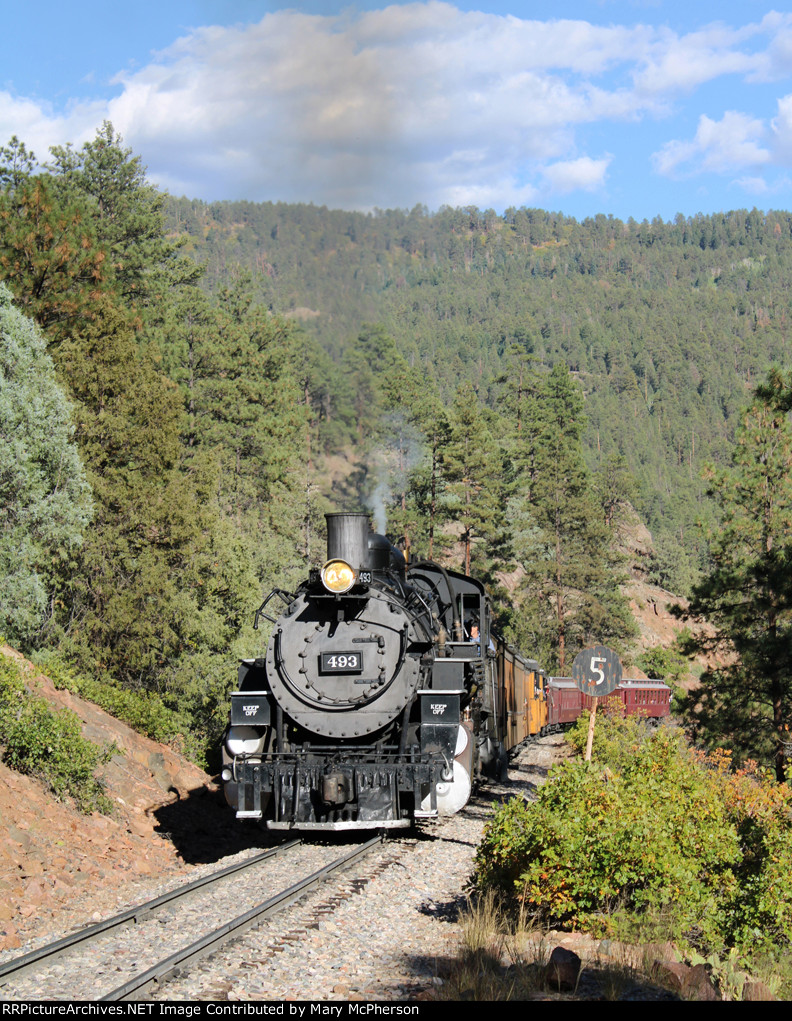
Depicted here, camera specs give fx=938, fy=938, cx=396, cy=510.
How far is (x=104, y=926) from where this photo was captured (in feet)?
25.0

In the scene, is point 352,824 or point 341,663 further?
point 341,663

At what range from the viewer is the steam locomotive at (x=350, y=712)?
10.9 m

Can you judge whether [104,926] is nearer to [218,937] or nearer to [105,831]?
[218,937]

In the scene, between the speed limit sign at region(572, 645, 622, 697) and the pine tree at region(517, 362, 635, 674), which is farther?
the pine tree at region(517, 362, 635, 674)

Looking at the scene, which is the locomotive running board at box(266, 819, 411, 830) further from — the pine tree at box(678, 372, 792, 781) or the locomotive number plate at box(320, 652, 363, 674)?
the pine tree at box(678, 372, 792, 781)

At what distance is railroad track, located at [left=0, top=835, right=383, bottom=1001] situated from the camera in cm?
607

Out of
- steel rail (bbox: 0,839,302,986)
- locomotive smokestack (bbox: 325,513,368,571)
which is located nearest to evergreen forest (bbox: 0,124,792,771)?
locomotive smokestack (bbox: 325,513,368,571)

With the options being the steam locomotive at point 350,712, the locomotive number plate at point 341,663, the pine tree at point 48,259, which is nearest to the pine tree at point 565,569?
the pine tree at point 48,259

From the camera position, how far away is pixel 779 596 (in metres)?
25.8

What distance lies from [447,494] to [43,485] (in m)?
29.9

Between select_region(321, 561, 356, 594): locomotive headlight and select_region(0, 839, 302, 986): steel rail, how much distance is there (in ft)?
10.5

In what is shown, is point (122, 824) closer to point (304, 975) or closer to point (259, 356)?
point (304, 975)

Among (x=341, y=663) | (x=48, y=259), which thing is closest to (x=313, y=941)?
(x=341, y=663)

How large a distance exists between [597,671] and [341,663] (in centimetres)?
323
